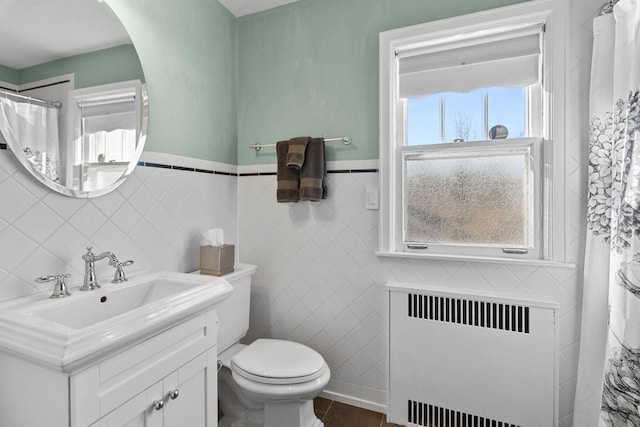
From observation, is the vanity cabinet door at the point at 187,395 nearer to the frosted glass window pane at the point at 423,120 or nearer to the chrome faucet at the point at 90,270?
the chrome faucet at the point at 90,270

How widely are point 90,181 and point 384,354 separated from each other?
1.63 m

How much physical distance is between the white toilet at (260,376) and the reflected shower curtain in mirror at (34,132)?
86 centimetres

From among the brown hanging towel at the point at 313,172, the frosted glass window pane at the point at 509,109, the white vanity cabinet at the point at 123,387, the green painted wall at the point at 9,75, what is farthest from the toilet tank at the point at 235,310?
the frosted glass window pane at the point at 509,109

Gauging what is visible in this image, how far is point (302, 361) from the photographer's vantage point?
58.5 inches

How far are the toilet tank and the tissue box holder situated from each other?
0.15 ft

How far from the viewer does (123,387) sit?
86 cm

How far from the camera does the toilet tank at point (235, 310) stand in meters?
1.59

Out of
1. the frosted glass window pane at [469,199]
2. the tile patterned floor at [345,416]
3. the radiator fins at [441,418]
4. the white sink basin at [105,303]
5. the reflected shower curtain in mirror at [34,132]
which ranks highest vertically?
the reflected shower curtain in mirror at [34,132]

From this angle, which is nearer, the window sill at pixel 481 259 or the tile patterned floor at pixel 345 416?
the window sill at pixel 481 259

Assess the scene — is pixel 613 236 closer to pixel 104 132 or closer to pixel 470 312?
pixel 470 312

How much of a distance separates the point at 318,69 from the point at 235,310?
1.44m

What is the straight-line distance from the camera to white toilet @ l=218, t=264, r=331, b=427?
4.50 feet

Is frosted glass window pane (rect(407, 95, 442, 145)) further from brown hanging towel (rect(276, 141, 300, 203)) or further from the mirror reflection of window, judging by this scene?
the mirror reflection of window

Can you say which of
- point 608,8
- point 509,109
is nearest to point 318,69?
point 509,109
